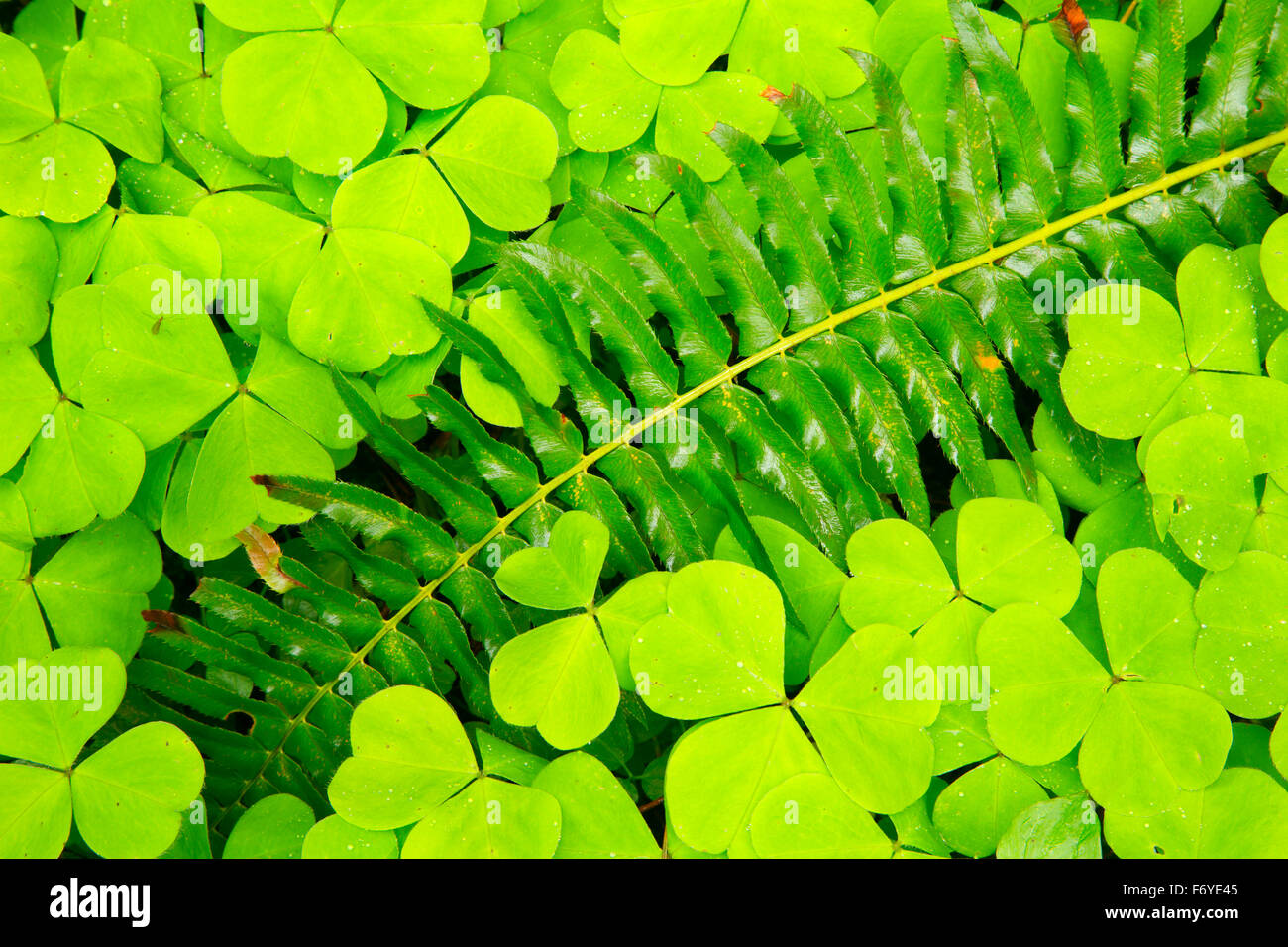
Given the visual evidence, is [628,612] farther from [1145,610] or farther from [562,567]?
[1145,610]

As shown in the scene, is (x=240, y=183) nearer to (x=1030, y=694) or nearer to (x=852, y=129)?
(x=852, y=129)

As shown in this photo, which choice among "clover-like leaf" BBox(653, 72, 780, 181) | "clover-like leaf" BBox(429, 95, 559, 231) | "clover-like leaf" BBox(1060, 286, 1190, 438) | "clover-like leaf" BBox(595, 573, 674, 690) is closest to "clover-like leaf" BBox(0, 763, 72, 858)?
"clover-like leaf" BBox(595, 573, 674, 690)

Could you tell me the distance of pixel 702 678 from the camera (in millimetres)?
1440

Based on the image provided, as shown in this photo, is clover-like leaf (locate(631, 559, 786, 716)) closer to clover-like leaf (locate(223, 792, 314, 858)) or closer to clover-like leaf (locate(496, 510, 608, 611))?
clover-like leaf (locate(496, 510, 608, 611))

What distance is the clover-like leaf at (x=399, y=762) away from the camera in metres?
1.41

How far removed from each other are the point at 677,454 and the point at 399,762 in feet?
2.44

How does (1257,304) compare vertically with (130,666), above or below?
above

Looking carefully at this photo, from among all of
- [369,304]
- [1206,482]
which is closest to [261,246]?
[369,304]

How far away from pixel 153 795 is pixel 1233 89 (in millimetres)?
2343

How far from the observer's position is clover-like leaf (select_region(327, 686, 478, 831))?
4.63 ft

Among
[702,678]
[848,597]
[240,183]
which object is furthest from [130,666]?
[848,597]

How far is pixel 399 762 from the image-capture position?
1.43 meters
